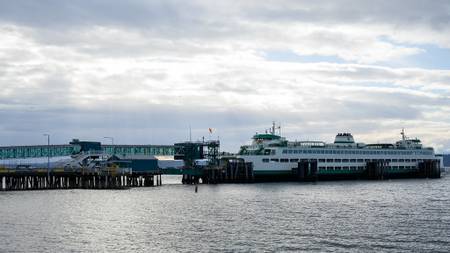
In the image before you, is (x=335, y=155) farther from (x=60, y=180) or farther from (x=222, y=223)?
(x=222, y=223)

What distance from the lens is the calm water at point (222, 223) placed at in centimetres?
5381

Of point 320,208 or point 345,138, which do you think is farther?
point 345,138

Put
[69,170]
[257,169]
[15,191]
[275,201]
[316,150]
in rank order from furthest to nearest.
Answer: [316,150] < [257,169] < [69,170] < [15,191] < [275,201]

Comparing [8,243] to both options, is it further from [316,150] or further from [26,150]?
[26,150]

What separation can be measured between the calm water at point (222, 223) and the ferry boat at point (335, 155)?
173 ft

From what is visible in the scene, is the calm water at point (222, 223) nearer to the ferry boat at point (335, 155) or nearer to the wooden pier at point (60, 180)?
the wooden pier at point (60, 180)

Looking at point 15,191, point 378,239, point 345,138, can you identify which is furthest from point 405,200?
point 345,138

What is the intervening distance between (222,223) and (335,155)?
105086 mm

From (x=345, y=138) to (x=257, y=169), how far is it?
1581 inches

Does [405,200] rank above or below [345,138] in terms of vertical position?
below

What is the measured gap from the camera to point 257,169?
15238 centimetres

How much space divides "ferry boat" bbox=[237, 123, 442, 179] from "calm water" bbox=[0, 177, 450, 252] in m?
52.8

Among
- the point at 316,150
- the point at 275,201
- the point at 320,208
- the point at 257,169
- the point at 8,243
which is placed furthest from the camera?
the point at 316,150

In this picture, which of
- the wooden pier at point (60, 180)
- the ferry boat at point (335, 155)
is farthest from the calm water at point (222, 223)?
the ferry boat at point (335, 155)
